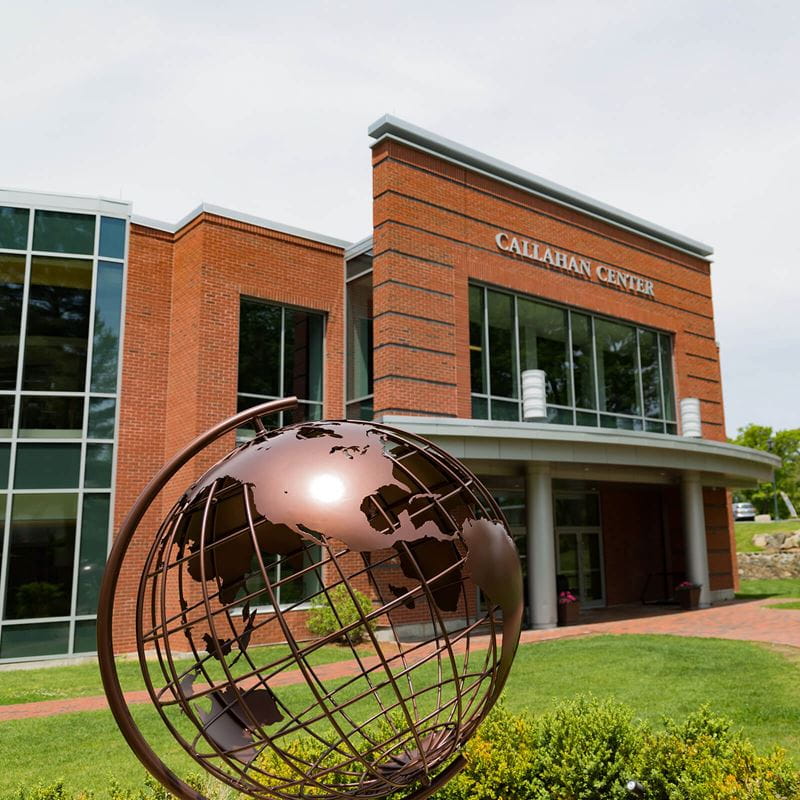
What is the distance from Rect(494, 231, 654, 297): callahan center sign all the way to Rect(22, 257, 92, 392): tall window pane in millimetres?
8725

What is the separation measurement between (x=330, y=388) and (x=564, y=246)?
22.4 ft

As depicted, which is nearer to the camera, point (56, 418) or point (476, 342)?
point (56, 418)

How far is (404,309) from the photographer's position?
599 inches

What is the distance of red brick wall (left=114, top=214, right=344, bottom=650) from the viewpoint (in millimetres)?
14680

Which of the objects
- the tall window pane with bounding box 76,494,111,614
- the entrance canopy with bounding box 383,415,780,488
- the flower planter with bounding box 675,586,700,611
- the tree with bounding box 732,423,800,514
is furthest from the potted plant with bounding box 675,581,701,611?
the tree with bounding box 732,423,800,514

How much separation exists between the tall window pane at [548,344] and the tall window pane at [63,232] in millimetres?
9181

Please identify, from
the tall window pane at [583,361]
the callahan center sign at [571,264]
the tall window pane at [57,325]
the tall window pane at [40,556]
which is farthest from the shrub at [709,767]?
the tall window pane at [583,361]

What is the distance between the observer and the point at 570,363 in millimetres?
18672

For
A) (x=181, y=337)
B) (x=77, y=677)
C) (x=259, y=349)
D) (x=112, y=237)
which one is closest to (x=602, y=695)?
(x=77, y=677)

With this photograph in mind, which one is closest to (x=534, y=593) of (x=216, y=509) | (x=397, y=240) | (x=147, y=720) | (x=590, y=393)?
(x=590, y=393)

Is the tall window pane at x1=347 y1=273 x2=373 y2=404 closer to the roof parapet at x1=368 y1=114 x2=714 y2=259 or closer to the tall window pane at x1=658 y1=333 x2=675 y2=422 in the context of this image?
the roof parapet at x1=368 y1=114 x2=714 y2=259

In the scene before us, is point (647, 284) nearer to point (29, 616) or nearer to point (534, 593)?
point (534, 593)

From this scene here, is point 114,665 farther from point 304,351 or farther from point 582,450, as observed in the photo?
point 304,351

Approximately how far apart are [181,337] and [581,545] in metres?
11.2
